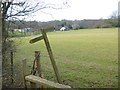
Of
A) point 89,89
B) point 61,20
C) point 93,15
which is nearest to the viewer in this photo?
point 89,89

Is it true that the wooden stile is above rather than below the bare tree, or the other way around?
below

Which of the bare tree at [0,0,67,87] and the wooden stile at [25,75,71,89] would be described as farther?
the bare tree at [0,0,67,87]

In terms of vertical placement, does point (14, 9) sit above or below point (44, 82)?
Answer: above

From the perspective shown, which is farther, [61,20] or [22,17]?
[61,20]

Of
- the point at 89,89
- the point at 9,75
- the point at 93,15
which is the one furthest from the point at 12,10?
Result: the point at 93,15

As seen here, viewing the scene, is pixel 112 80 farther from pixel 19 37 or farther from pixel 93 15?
pixel 93 15

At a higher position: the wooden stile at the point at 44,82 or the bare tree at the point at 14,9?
the bare tree at the point at 14,9

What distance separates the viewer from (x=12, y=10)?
5051 millimetres

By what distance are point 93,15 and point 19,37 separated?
4.27 meters

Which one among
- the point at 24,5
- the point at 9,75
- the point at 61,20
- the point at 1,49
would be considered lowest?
the point at 9,75

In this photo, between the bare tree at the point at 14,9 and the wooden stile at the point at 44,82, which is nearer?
the wooden stile at the point at 44,82

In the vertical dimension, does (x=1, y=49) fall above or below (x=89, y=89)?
above

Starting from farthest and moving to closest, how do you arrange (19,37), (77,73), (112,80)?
(77,73)
(112,80)
(19,37)

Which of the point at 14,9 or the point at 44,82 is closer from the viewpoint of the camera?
the point at 44,82
